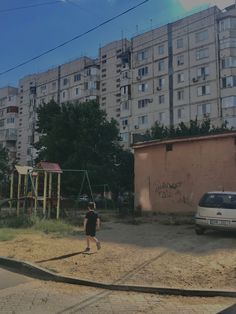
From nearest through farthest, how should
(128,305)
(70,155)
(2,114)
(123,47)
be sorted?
1. (128,305)
2. (70,155)
3. (123,47)
4. (2,114)

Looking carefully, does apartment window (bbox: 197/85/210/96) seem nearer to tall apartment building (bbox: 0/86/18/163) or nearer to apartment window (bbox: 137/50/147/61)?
apartment window (bbox: 137/50/147/61)

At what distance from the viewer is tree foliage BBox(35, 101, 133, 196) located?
33.4 meters

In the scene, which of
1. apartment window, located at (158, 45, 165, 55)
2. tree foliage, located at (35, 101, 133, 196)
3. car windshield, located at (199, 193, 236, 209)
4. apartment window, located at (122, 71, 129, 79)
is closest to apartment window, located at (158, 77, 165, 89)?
apartment window, located at (158, 45, 165, 55)

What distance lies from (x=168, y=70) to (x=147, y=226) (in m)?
42.2

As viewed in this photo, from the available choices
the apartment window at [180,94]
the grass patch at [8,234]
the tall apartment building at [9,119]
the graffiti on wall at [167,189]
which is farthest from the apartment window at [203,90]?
the tall apartment building at [9,119]

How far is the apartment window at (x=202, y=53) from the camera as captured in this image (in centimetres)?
5269

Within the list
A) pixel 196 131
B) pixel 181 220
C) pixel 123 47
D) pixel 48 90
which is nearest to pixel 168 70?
pixel 123 47

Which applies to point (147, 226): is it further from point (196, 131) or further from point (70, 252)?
point (196, 131)

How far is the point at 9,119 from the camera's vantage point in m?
83.1

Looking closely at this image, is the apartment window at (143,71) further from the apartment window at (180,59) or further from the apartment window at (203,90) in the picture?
the apartment window at (203,90)

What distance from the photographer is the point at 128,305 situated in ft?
22.8

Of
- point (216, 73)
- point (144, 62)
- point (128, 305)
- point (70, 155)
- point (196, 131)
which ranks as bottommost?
point (128, 305)

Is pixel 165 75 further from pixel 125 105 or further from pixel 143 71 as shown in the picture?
pixel 125 105

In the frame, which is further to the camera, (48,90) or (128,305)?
(48,90)
